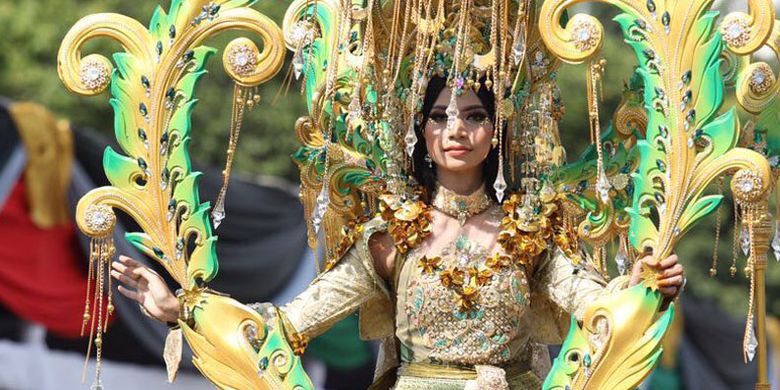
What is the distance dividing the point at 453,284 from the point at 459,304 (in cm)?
6

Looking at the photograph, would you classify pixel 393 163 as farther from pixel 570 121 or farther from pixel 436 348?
pixel 570 121

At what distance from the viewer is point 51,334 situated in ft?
32.7

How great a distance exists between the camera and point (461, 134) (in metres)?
4.61

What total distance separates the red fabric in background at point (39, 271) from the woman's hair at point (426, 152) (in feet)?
17.7

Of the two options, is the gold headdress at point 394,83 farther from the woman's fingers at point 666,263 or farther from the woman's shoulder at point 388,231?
the woman's fingers at point 666,263

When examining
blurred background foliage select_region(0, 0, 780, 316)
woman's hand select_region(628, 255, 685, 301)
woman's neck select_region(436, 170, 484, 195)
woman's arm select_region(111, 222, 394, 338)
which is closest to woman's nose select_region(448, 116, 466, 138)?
woman's neck select_region(436, 170, 484, 195)

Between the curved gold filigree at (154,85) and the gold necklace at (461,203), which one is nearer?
the curved gold filigree at (154,85)

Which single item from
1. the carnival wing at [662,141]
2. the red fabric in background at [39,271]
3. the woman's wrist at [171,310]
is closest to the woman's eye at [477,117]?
the carnival wing at [662,141]

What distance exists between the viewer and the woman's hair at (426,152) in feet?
15.3

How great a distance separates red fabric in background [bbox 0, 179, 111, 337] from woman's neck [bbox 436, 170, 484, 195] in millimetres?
5504

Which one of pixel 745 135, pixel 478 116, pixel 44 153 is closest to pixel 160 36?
pixel 478 116

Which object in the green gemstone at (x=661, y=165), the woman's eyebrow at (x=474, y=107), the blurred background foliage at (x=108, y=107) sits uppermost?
the woman's eyebrow at (x=474, y=107)

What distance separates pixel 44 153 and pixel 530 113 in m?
5.65

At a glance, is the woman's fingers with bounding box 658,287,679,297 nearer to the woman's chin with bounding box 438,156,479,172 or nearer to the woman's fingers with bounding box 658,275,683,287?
the woman's fingers with bounding box 658,275,683,287
